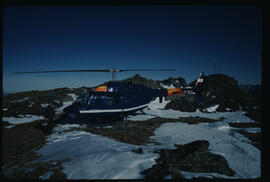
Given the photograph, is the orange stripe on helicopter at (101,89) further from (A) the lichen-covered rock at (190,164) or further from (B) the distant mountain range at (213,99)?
(B) the distant mountain range at (213,99)

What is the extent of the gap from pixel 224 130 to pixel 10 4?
13.6m

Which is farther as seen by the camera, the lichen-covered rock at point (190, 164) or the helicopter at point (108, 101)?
the helicopter at point (108, 101)

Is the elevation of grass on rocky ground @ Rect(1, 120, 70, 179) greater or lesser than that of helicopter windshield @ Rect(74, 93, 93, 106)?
lesser

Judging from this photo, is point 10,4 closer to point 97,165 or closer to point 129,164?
point 97,165

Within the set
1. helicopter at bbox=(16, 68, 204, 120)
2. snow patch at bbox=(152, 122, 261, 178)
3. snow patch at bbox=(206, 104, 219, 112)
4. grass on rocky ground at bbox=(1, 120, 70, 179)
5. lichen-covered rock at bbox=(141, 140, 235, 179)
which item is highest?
helicopter at bbox=(16, 68, 204, 120)

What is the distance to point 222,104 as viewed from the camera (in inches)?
807

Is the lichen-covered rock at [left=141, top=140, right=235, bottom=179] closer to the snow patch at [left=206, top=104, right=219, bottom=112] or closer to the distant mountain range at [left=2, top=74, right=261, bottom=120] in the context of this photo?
the distant mountain range at [left=2, top=74, right=261, bottom=120]

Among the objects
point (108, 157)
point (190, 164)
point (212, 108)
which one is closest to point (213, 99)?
point (212, 108)

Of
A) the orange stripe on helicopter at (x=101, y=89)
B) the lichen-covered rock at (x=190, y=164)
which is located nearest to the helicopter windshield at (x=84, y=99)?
the orange stripe on helicopter at (x=101, y=89)

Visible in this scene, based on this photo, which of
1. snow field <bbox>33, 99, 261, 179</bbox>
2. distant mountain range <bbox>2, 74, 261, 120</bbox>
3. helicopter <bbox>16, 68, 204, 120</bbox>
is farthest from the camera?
distant mountain range <bbox>2, 74, 261, 120</bbox>

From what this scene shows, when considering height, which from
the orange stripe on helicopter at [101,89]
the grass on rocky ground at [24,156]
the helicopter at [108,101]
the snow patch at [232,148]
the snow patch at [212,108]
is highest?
the orange stripe on helicopter at [101,89]

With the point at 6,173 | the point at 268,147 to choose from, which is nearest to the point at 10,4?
the point at 6,173

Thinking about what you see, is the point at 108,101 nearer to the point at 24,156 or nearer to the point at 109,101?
the point at 109,101

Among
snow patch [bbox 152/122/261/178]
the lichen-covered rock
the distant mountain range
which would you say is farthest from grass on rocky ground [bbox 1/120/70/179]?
the distant mountain range
